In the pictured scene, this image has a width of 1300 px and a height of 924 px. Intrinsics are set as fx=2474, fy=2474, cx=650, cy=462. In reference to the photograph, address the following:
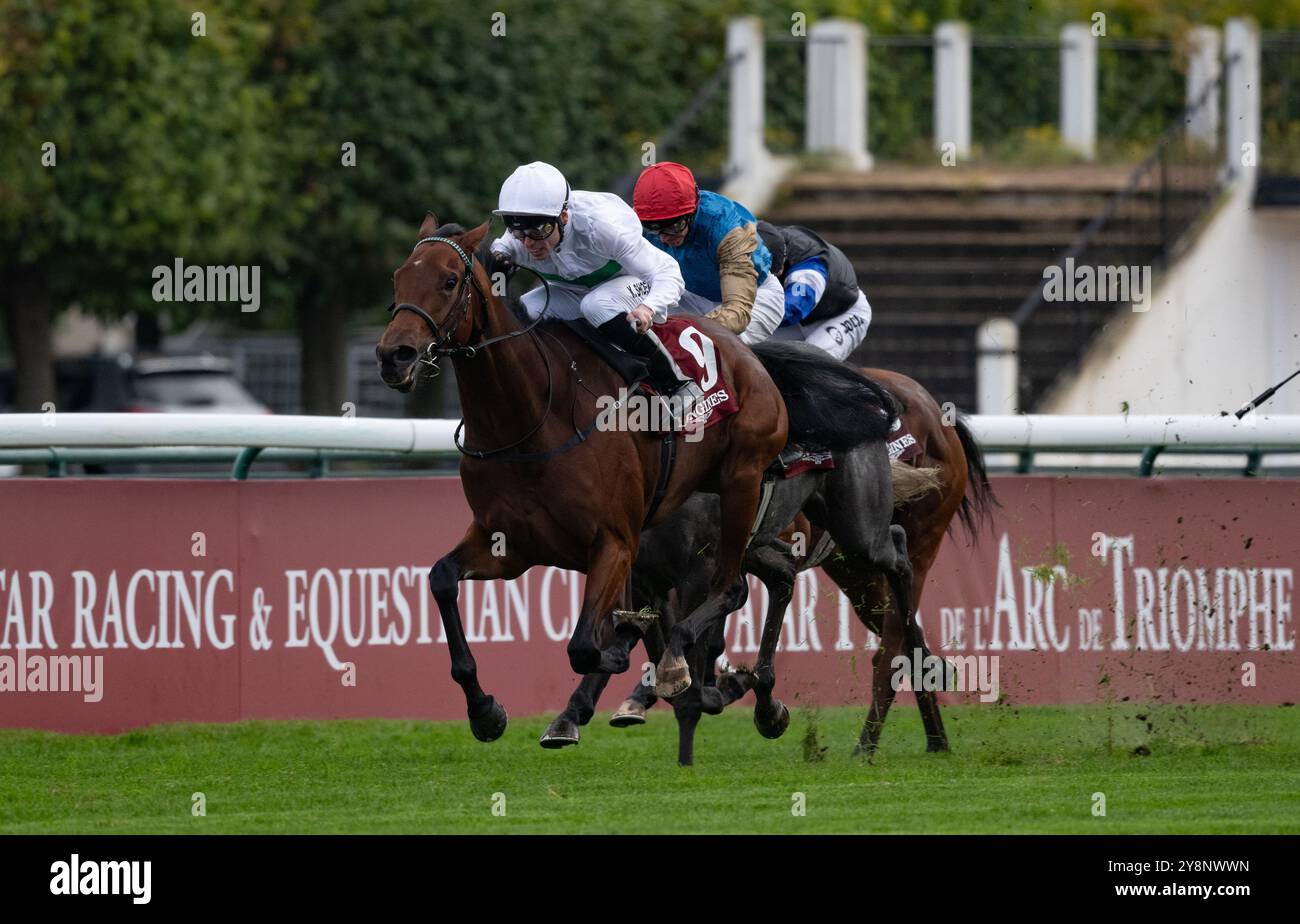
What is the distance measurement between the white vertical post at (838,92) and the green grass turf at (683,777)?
12.2 m

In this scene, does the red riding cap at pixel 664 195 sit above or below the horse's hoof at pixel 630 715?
above

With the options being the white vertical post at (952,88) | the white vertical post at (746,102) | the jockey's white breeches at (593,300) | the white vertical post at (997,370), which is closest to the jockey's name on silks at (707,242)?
the jockey's white breeches at (593,300)

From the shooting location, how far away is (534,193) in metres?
8.28

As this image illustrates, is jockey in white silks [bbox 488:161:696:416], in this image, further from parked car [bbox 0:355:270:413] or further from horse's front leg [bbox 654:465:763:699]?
parked car [bbox 0:355:270:413]

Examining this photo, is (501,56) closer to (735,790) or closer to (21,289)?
(21,289)

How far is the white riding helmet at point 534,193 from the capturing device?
27.2ft

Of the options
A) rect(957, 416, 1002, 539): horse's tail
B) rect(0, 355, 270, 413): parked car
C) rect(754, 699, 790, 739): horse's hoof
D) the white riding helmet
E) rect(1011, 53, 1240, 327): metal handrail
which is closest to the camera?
the white riding helmet

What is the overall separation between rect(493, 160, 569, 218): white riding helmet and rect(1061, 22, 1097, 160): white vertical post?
16668mm

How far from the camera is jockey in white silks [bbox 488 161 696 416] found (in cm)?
850

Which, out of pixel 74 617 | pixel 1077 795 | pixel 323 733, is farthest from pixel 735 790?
pixel 74 617

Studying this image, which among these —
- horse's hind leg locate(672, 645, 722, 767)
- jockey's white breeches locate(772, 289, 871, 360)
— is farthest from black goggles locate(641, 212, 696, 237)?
horse's hind leg locate(672, 645, 722, 767)

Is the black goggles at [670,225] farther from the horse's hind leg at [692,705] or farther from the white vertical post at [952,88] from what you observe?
the white vertical post at [952,88]

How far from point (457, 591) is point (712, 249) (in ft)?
6.74

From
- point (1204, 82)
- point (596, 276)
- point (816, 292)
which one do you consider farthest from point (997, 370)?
point (596, 276)
